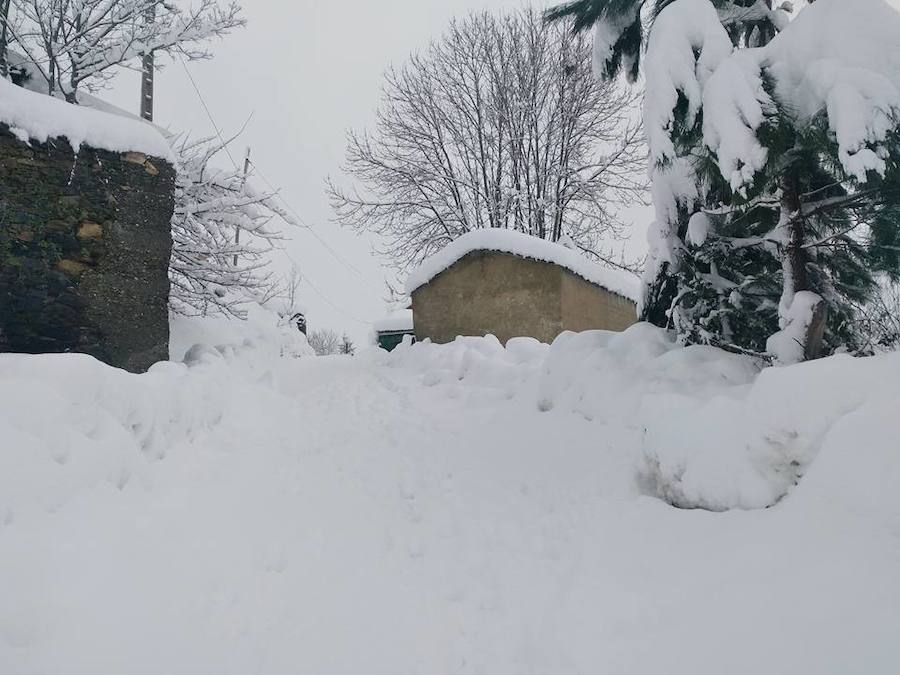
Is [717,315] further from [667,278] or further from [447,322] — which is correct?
[447,322]

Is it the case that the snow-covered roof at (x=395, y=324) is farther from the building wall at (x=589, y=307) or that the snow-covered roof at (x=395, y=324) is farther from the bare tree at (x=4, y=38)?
the bare tree at (x=4, y=38)

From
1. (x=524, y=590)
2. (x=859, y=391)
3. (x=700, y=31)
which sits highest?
(x=700, y=31)

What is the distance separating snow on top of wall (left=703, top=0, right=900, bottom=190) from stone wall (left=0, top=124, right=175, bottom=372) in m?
4.85

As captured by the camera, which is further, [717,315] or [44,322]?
[44,322]

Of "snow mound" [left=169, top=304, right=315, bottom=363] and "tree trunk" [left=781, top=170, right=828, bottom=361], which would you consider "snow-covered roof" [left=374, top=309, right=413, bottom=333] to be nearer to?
"snow mound" [left=169, top=304, right=315, bottom=363]

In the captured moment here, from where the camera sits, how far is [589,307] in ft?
34.1

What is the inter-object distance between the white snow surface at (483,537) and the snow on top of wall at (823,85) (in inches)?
44.4

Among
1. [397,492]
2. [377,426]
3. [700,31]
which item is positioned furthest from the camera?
[377,426]

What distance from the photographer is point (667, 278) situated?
447 centimetres

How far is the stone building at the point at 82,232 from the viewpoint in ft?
13.9

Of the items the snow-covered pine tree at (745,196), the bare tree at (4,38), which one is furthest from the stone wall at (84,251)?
the snow-covered pine tree at (745,196)

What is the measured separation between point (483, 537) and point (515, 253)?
280 inches

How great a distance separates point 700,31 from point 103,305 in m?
5.09

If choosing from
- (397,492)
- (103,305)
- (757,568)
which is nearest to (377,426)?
(397,492)
